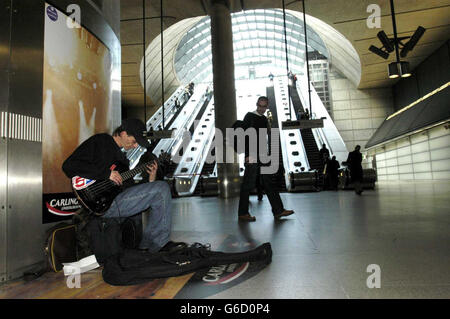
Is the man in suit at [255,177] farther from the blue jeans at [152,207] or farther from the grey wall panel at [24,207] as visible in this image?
the grey wall panel at [24,207]

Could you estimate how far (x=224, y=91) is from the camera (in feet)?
38.8

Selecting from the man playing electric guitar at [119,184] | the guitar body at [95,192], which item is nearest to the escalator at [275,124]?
the man playing electric guitar at [119,184]

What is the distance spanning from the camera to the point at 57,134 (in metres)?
2.67

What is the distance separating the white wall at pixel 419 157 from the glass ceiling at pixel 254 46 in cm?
1097

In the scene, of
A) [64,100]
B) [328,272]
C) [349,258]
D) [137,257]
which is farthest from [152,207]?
[349,258]

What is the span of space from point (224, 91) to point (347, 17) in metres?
10.0

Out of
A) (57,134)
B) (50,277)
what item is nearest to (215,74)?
(57,134)

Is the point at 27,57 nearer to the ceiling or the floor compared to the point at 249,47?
nearer to the floor

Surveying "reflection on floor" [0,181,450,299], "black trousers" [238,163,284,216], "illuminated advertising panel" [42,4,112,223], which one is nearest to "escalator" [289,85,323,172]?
"black trousers" [238,163,284,216]

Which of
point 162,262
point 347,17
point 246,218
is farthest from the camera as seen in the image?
point 347,17

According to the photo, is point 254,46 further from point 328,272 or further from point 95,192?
point 328,272

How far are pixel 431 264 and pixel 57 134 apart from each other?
9.81ft

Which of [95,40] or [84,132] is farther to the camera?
[95,40]
